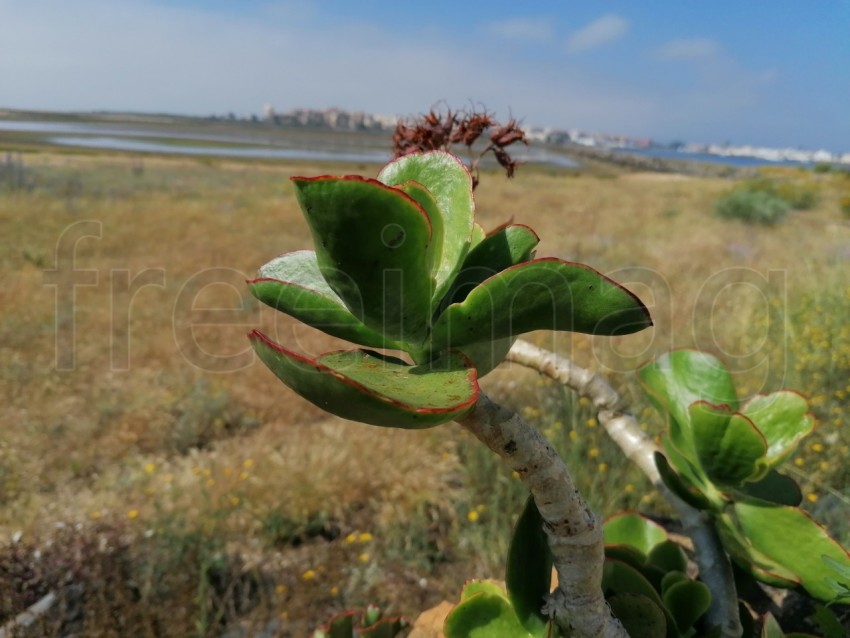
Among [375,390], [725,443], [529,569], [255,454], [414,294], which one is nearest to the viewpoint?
[375,390]

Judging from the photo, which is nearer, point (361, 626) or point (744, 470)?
point (744, 470)

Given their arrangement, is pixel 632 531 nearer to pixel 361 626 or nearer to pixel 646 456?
pixel 646 456

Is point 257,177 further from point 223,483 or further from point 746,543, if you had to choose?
point 746,543

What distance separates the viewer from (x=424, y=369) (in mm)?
525

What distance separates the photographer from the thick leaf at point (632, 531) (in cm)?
107

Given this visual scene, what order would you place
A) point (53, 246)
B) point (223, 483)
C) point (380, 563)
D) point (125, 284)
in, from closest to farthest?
point (380, 563), point (223, 483), point (125, 284), point (53, 246)

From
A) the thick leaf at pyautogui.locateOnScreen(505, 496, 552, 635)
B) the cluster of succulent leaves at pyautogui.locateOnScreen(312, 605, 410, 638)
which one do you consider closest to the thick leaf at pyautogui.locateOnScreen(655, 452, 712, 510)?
the thick leaf at pyautogui.locateOnScreen(505, 496, 552, 635)

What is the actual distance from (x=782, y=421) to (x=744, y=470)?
0.14 m

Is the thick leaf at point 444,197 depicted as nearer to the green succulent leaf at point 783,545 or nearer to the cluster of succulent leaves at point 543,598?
the cluster of succulent leaves at point 543,598

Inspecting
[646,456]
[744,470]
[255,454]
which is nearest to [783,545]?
[744,470]

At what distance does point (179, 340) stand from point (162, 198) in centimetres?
1197

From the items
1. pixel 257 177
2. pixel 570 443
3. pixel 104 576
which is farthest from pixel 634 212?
pixel 257 177

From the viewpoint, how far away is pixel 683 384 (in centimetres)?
101

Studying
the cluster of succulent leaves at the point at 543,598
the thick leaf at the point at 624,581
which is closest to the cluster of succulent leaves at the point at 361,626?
the cluster of succulent leaves at the point at 543,598
